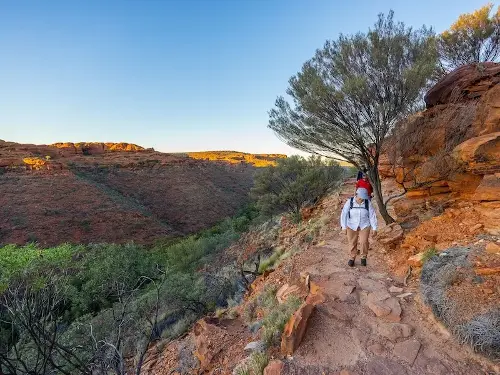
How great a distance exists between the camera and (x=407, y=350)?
3367mm

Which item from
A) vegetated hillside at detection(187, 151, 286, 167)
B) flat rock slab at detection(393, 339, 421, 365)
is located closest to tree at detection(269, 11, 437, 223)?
flat rock slab at detection(393, 339, 421, 365)

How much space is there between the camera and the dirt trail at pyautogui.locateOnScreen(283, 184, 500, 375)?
10.4ft

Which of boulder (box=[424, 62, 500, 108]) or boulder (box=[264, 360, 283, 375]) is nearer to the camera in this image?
boulder (box=[264, 360, 283, 375])

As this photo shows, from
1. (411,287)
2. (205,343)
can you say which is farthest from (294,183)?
(205,343)

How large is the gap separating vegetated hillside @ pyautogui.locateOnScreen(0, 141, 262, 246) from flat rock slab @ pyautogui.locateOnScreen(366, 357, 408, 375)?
82.3 ft

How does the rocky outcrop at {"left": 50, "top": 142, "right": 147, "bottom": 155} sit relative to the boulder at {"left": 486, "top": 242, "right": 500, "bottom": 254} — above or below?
above

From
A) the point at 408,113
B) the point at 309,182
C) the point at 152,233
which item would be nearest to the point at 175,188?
the point at 152,233

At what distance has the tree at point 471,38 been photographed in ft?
43.1

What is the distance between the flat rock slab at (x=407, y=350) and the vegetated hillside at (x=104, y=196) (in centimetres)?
2509

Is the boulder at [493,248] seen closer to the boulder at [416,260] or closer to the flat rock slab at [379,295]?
the boulder at [416,260]

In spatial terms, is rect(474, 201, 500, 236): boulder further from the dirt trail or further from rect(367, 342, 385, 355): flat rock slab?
rect(367, 342, 385, 355): flat rock slab

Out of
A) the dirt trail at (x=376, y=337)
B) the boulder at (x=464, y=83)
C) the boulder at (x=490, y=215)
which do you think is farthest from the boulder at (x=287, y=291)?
the boulder at (x=464, y=83)

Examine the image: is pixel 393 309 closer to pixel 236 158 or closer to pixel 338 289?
pixel 338 289

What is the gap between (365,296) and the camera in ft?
14.5
